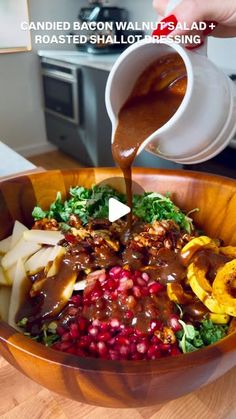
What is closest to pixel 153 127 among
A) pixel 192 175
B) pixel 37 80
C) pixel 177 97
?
pixel 177 97

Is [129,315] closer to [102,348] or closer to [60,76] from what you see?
[102,348]

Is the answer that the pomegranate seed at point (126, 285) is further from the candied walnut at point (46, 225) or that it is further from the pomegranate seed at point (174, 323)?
the candied walnut at point (46, 225)

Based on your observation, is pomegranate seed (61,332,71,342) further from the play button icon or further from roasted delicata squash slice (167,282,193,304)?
the play button icon

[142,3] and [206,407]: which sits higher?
[142,3]

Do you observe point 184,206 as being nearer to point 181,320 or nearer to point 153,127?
point 153,127

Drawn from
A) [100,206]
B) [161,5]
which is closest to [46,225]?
[100,206]

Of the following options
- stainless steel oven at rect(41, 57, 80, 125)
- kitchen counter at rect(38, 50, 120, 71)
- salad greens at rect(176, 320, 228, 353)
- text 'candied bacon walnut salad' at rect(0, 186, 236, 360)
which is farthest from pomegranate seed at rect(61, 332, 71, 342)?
stainless steel oven at rect(41, 57, 80, 125)
